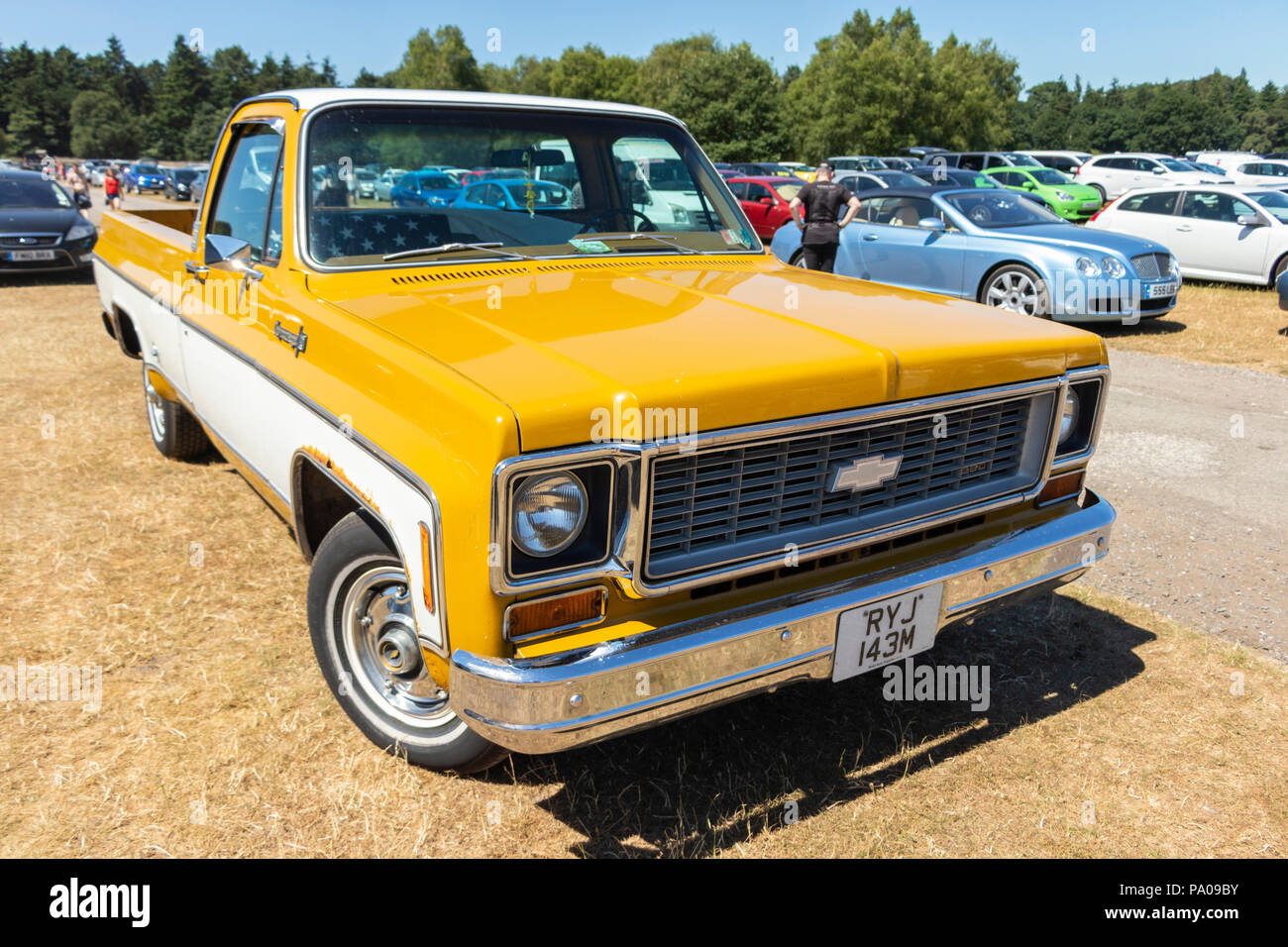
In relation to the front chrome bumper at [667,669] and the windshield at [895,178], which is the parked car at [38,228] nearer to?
the front chrome bumper at [667,669]

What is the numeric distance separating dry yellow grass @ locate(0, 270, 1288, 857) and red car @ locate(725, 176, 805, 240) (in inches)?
643

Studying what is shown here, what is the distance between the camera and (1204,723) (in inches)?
131

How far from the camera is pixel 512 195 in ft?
12.6

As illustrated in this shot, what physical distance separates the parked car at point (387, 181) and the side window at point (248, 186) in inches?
15.0

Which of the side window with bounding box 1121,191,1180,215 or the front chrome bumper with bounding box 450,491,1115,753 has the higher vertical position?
the side window with bounding box 1121,191,1180,215

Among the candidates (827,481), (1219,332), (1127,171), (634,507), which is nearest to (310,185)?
(634,507)

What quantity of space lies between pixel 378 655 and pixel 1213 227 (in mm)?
14545

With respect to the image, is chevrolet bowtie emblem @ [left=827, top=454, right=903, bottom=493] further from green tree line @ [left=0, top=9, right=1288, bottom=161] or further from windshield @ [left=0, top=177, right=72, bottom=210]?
green tree line @ [left=0, top=9, right=1288, bottom=161]

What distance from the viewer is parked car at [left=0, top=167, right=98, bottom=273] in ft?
42.8

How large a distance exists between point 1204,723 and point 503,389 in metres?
2.82

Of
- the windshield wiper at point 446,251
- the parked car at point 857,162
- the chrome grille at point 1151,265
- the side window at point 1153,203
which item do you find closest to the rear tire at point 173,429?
the windshield wiper at point 446,251

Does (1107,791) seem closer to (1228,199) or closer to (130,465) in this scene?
(130,465)

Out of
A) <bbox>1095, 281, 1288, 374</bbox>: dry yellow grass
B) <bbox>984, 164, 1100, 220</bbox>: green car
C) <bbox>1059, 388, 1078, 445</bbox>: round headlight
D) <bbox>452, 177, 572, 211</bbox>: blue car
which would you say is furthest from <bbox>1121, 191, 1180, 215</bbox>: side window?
<bbox>452, 177, 572, 211</bbox>: blue car
